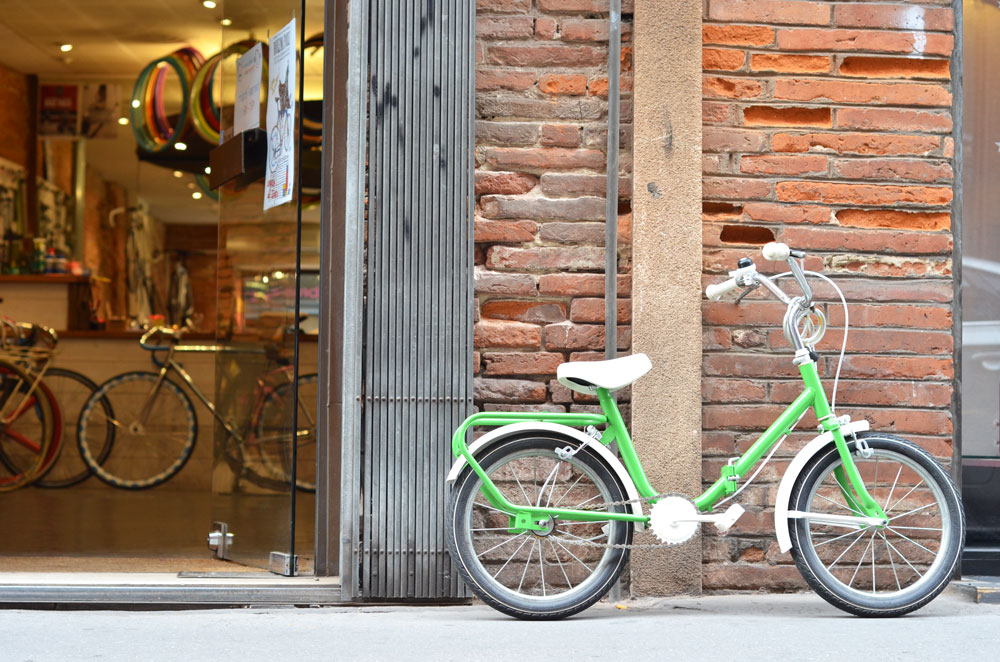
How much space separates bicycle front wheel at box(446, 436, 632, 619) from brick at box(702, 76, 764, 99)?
1556 mm

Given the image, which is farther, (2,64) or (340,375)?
(2,64)

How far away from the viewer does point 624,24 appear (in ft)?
14.8

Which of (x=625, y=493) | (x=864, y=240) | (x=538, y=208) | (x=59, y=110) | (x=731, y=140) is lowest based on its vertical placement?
(x=625, y=493)

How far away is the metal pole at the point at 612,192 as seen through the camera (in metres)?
4.42

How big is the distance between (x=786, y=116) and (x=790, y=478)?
1.49 metres

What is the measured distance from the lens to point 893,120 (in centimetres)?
463

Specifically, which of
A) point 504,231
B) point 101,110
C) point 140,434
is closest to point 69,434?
point 140,434

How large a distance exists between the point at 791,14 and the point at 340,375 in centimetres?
228

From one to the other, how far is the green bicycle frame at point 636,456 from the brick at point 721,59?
4.11 ft

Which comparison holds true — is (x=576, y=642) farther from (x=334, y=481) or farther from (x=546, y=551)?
(x=334, y=481)

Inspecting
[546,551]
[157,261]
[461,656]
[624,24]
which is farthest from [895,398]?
[157,261]

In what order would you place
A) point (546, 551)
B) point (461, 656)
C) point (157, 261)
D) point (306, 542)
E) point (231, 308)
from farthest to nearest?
point (157, 261) < point (231, 308) < point (306, 542) < point (546, 551) < point (461, 656)

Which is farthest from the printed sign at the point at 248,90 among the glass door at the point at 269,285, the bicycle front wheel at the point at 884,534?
the bicycle front wheel at the point at 884,534

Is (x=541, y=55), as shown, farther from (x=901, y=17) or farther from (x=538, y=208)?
(x=901, y=17)
